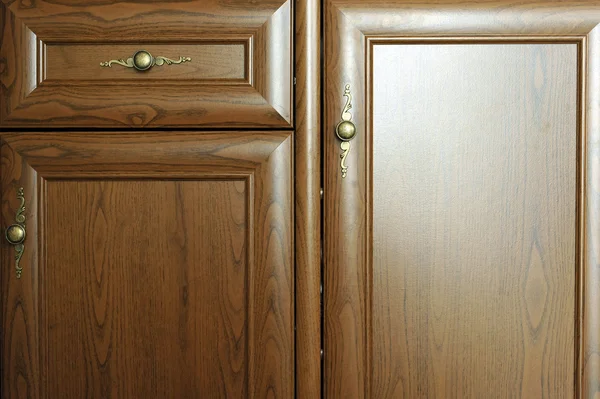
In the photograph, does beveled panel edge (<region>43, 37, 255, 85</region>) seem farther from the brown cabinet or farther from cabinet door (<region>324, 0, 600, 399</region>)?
cabinet door (<region>324, 0, 600, 399</region>)

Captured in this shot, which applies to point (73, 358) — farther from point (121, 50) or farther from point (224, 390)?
point (121, 50)

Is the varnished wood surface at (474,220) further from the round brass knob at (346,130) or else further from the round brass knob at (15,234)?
the round brass knob at (15,234)

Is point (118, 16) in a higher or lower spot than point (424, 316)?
higher

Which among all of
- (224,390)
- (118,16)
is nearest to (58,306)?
(224,390)

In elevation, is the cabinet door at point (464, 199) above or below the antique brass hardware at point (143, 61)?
below

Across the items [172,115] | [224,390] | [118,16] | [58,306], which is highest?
[118,16]

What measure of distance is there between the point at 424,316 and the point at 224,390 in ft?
0.87

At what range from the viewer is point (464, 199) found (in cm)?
81

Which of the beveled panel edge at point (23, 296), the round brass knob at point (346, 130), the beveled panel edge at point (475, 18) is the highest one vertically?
the beveled panel edge at point (475, 18)

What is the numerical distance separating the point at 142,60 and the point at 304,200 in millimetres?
266

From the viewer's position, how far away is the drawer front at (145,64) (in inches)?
31.6

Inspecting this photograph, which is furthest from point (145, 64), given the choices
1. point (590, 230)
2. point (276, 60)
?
point (590, 230)

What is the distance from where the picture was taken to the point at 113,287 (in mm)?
811

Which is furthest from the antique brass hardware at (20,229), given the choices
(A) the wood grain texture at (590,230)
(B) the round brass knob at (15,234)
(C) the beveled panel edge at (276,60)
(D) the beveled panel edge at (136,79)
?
(A) the wood grain texture at (590,230)
